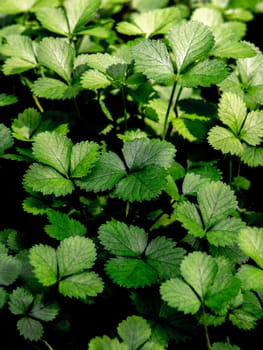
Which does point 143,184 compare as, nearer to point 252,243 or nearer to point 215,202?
point 215,202

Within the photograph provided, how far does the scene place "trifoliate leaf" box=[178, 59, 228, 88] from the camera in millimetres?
1422

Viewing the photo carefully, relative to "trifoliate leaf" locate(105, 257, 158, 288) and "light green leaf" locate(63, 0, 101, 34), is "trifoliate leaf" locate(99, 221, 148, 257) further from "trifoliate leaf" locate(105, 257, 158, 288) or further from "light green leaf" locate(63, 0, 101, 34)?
"light green leaf" locate(63, 0, 101, 34)

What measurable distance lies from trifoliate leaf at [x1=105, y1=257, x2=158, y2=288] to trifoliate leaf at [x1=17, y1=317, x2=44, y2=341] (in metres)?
0.28

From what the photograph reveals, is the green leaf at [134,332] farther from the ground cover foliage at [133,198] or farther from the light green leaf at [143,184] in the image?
the light green leaf at [143,184]

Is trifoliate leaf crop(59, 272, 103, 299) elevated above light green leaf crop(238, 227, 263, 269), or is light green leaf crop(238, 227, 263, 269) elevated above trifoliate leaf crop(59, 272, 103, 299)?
light green leaf crop(238, 227, 263, 269)

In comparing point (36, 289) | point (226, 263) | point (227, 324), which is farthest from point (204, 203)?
point (36, 289)

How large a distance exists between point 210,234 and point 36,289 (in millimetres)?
604

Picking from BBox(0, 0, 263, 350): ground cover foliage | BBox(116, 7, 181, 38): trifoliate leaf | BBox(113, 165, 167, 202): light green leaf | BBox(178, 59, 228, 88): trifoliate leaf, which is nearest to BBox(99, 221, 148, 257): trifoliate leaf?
BBox(0, 0, 263, 350): ground cover foliage

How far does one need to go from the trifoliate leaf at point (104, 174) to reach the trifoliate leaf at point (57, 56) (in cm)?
51

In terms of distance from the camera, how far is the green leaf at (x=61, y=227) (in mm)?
1315

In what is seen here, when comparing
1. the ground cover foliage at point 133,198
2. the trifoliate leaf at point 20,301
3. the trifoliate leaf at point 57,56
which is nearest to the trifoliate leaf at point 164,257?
the ground cover foliage at point 133,198

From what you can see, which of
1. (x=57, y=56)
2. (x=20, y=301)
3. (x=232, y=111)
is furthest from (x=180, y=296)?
(x=57, y=56)

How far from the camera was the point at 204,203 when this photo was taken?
1.30 meters

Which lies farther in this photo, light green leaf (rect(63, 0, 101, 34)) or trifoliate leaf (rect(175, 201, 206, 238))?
light green leaf (rect(63, 0, 101, 34))
